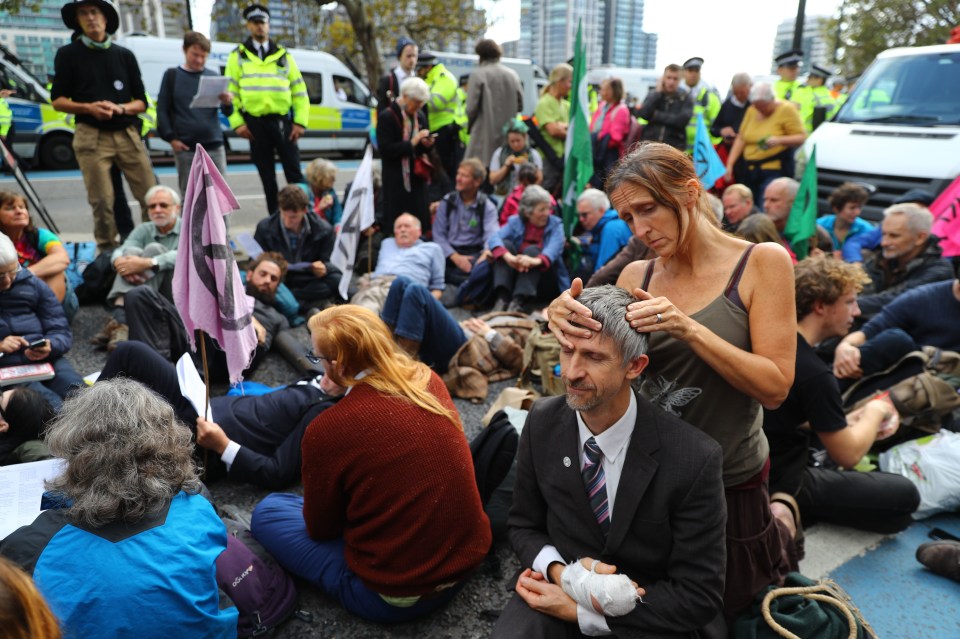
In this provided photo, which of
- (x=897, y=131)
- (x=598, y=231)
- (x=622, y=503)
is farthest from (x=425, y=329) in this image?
(x=897, y=131)

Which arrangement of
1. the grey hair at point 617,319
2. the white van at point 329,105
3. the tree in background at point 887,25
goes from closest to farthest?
1. the grey hair at point 617,319
2. the white van at point 329,105
3. the tree in background at point 887,25

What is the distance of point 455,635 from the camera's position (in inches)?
102

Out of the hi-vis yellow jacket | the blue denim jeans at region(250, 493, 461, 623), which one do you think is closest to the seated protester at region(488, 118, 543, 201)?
the hi-vis yellow jacket

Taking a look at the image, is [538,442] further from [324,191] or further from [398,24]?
[398,24]

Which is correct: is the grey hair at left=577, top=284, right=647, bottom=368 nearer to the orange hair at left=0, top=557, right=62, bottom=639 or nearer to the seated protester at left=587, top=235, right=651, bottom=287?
the orange hair at left=0, top=557, right=62, bottom=639

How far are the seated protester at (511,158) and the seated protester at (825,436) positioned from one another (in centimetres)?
530

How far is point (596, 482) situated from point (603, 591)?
30 centimetres

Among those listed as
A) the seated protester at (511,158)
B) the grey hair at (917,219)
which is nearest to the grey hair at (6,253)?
the seated protester at (511,158)

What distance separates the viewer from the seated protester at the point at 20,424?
Answer: 10.4 ft

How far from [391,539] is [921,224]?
15.2 ft

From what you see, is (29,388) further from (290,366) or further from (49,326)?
(290,366)

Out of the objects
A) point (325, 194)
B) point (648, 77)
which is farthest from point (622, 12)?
point (325, 194)

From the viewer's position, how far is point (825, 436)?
8.83 feet

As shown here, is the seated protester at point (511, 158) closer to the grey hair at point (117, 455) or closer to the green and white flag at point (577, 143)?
the green and white flag at point (577, 143)
